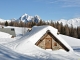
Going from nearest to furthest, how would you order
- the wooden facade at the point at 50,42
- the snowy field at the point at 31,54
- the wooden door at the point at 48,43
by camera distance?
the snowy field at the point at 31,54
the wooden facade at the point at 50,42
the wooden door at the point at 48,43

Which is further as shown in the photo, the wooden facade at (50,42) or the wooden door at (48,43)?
the wooden door at (48,43)

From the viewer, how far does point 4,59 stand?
12.4m

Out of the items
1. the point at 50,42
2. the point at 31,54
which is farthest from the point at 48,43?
the point at 31,54

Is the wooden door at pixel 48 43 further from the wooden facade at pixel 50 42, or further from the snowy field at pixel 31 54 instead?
the snowy field at pixel 31 54

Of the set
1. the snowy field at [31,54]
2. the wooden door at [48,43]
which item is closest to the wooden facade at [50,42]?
the wooden door at [48,43]

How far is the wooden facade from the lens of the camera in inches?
897

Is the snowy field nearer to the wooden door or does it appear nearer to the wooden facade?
the wooden facade

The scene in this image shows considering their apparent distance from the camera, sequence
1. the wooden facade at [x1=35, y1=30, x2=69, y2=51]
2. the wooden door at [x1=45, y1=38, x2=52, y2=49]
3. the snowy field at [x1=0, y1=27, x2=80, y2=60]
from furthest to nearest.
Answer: the wooden door at [x1=45, y1=38, x2=52, y2=49]
the wooden facade at [x1=35, y1=30, x2=69, y2=51]
the snowy field at [x1=0, y1=27, x2=80, y2=60]

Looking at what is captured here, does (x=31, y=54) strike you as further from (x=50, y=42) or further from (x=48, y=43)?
(x=50, y=42)

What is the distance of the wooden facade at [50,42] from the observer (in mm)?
22784

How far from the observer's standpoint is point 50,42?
23.5 m

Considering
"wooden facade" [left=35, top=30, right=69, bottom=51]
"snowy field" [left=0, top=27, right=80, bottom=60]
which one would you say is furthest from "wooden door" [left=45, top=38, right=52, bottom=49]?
"snowy field" [left=0, top=27, right=80, bottom=60]

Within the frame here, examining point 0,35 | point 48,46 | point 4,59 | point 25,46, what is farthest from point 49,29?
point 0,35

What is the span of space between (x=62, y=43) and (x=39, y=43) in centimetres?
293
